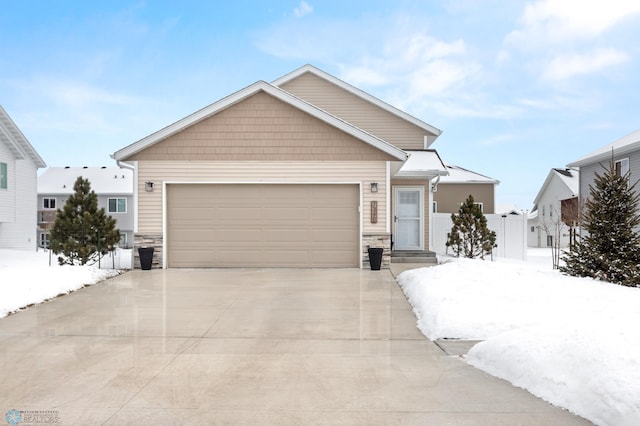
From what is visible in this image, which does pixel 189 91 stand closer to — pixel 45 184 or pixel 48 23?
pixel 48 23

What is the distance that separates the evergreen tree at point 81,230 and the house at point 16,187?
1249cm

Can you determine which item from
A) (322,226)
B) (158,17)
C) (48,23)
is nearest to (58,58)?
(48,23)

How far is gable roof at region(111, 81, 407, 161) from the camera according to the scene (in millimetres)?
13125

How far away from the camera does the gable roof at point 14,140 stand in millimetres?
22141

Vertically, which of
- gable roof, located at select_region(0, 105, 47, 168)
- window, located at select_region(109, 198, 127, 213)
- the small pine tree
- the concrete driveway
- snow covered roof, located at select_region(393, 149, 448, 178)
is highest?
gable roof, located at select_region(0, 105, 47, 168)

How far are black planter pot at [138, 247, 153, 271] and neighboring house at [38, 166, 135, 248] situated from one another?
22851mm

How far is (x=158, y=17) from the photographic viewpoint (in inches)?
683

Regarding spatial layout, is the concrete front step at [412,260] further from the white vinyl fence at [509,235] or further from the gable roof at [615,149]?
the gable roof at [615,149]

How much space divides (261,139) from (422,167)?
5.69m

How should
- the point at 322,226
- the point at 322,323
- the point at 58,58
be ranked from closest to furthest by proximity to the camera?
the point at 322,323 → the point at 322,226 → the point at 58,58

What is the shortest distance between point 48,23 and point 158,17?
13.9 feet

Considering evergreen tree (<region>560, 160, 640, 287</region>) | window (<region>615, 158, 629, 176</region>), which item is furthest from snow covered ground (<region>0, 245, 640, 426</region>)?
window (<region>615, 158, 629, 176</region>)

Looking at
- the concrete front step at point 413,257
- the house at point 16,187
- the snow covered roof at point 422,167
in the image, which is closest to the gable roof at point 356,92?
the snow covered roof at point 422,167

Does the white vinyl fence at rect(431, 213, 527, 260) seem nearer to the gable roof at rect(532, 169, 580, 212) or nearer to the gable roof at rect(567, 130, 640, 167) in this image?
the gable roof at rect(567, 130, 640, 167)
